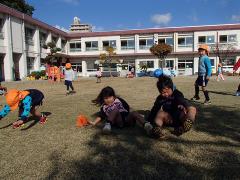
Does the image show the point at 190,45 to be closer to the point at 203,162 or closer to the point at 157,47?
the point at 157,47

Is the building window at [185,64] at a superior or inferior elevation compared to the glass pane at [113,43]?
inferior

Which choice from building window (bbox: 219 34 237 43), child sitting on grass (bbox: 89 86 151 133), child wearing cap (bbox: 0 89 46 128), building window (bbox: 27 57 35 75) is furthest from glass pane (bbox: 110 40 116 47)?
child sitting on grass (bbox: 89 86 151 133)

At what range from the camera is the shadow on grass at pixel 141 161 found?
118 inches

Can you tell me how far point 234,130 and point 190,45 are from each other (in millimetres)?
35732

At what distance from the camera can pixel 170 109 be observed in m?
4.71

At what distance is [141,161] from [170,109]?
1550 millimetres

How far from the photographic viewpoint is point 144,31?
39.5 metres

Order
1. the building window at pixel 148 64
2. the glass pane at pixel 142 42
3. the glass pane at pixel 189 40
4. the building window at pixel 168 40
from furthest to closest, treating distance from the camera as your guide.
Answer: the building window at pixel 148 64 < the glass pane at pixel 142 42 < the building window at pixel 168 40 < the glass pane at pixel 189 40

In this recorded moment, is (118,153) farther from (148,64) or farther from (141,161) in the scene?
(148,64)

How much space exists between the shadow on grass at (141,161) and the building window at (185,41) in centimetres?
3572

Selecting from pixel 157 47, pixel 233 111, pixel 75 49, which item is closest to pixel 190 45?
pixel 157 47

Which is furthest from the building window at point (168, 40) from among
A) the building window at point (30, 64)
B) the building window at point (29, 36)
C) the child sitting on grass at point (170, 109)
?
the child sitting on grass at point (170, 109)

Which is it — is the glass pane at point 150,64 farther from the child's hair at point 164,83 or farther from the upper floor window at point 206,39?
the child's hair at point 164,83

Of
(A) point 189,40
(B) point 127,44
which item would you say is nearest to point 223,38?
(A) point 189,40
